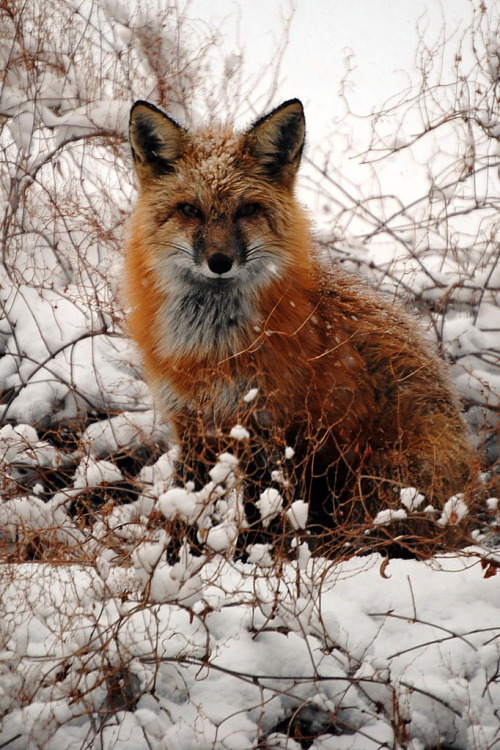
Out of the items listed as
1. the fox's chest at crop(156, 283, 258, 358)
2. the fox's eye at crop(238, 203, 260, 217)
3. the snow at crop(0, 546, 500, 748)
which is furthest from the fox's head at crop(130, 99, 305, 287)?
the snow at crop(0, 546, 500, 748)

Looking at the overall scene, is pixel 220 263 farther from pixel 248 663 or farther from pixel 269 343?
pixel 248 663

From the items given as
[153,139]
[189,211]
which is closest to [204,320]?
[189,211]

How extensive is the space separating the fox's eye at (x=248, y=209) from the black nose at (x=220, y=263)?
35cm

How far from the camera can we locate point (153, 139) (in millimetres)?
3949

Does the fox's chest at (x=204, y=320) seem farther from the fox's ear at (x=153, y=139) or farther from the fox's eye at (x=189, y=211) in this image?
the fox's ear at (x=153, y=139)

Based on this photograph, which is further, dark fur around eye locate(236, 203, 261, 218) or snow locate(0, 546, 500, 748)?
dark fur around eye locate(236, 203, 261, 218)

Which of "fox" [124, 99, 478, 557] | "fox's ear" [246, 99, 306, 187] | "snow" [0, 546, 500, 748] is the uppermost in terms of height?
"fox's ear" [246, 99, 306, 187]

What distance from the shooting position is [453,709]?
2.56 meters

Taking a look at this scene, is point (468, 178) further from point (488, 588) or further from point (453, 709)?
point (453, 709)

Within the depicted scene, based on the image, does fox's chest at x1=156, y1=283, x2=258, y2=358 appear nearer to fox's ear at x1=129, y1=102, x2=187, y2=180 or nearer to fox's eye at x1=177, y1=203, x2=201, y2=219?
fox's eye at x1=177, y1=203, x2=201, y2=219

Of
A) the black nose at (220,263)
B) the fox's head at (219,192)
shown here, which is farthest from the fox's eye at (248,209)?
the black nose at (220,263)

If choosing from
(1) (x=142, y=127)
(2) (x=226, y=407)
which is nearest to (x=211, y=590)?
(2) (x=226, y=407)

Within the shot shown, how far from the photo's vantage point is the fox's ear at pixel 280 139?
12.7 ft

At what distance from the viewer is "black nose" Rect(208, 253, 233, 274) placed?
3643 millimetres
